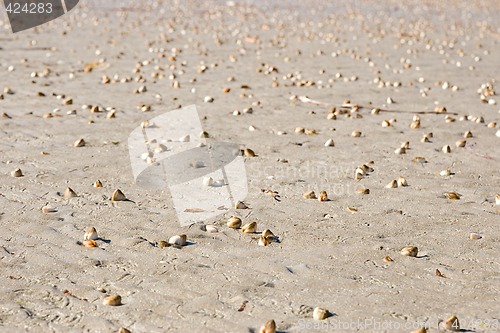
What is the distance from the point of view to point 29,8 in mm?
18297

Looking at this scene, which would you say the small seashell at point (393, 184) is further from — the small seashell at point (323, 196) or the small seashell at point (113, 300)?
the small seashell at point (113, 300)

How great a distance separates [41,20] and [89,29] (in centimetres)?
158

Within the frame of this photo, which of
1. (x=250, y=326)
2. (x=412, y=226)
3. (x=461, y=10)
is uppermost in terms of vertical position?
(x=250, y=326)

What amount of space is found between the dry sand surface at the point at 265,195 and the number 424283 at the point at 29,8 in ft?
15.4

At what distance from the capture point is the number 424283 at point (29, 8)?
17859mm

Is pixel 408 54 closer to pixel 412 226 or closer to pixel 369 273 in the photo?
pixel 412 226

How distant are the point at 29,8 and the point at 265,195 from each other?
14.8 meters

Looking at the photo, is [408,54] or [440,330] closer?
[440,330]

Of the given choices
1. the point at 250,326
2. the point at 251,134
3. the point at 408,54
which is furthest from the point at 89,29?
the point at 250,326

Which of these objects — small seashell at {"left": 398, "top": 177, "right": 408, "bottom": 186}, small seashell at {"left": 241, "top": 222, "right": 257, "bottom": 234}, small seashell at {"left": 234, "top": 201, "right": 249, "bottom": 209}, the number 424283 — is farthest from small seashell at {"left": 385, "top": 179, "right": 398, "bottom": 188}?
the number 424283

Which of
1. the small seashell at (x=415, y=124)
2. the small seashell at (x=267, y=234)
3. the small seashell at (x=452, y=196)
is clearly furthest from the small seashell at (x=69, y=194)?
the small seashell at (x=415, y=124)

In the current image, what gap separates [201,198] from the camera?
18.8ft

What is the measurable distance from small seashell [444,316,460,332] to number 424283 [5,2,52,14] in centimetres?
1646

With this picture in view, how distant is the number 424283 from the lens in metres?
17.9
